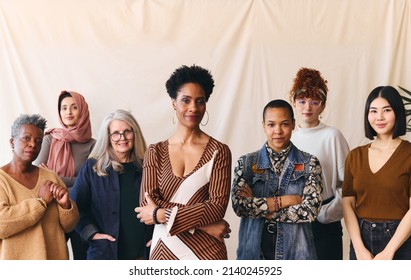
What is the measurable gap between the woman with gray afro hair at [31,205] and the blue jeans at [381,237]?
1.55 metres

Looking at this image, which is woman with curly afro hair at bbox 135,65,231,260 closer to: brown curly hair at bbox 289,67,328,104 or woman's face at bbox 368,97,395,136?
brown curly hair at bbox 289,67,328,104

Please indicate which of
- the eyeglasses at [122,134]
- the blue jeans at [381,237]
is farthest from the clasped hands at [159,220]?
the blue jeans at [381,237]

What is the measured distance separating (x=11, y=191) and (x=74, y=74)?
2.73 ft

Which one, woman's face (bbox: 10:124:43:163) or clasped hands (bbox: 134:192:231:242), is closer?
clasped hands (bbox: 134:192:231:242)

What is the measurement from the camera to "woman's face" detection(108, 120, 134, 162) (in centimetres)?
321

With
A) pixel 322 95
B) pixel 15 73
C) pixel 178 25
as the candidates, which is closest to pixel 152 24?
pixel 178 25

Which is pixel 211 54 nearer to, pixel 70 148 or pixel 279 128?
pixel 279 128

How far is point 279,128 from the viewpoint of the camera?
3012 millimetres

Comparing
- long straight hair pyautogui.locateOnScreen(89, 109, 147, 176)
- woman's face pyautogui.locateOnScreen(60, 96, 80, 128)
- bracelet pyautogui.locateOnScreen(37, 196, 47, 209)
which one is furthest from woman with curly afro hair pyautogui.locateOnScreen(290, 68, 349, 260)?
bracelet pyautogui.locateOnScreen(37, 196, 47, 209)

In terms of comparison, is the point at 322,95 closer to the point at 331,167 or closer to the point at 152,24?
the point at 331,167

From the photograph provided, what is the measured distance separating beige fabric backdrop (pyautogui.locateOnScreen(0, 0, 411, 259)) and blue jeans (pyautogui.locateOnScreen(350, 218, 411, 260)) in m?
0.64

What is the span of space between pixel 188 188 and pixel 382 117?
1.07 m

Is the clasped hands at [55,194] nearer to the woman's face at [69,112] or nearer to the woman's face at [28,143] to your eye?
the woman's face at [28,143]
